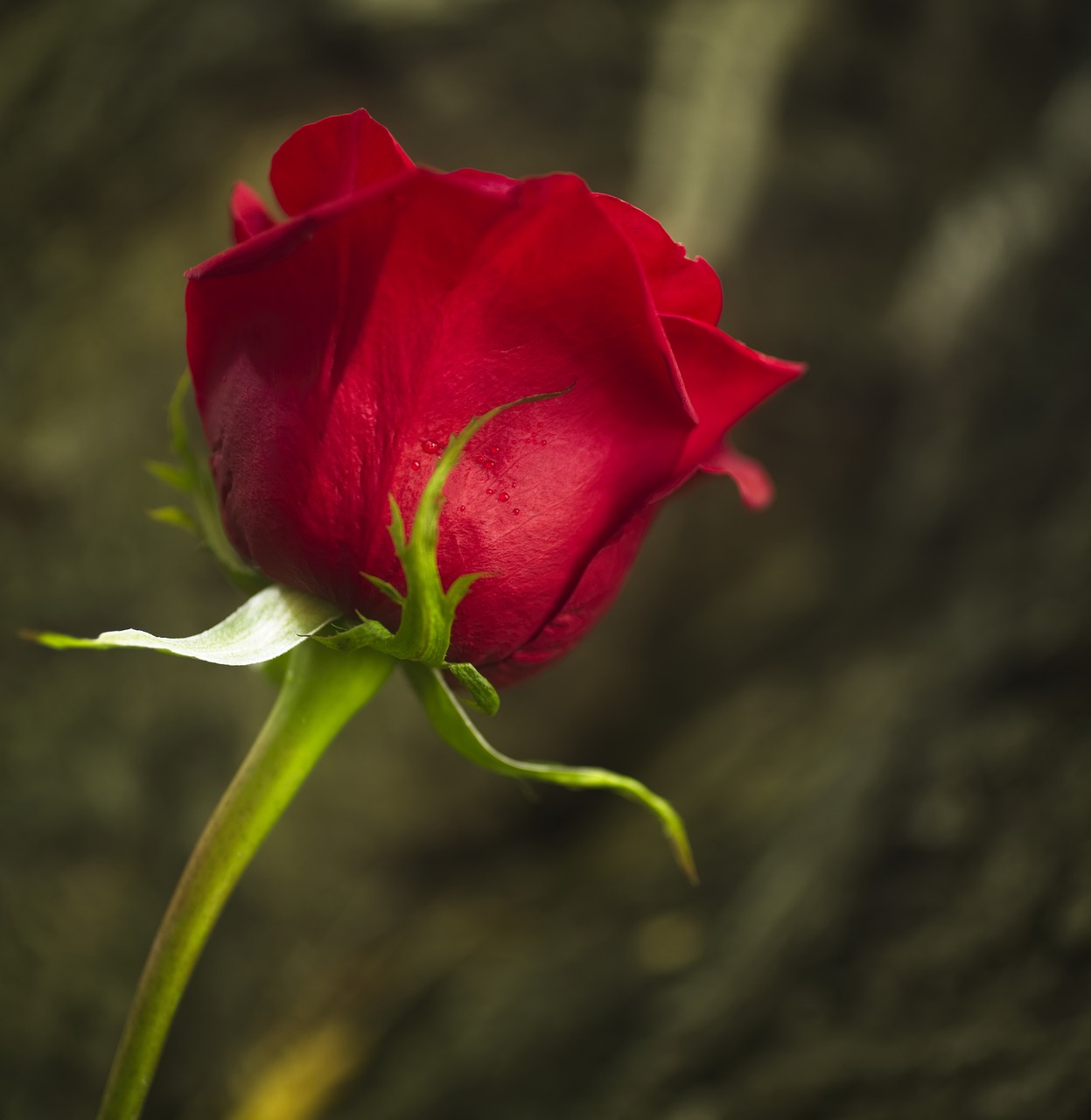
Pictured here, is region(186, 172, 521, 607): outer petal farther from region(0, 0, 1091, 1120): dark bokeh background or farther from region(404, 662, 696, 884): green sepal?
region(0, 0, 1091, 1120): dark bokeh background

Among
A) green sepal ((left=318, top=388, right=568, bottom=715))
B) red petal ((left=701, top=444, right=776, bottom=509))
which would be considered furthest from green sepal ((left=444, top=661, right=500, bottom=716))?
red petal ((left=701, top=444, right=776, bottom=509))

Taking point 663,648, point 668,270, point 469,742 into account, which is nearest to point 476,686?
point 469,742

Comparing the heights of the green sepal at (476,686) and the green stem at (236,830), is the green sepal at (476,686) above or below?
above

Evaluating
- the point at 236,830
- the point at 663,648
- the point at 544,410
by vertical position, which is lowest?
the point at 663,648

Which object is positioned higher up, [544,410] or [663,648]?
[544,410]

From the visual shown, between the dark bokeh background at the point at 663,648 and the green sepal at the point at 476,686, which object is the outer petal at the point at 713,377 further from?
the dark bokeh background at the point at 663,648

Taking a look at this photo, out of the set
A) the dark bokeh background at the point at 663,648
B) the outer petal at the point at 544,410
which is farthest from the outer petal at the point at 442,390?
the dark bokeh background at the point at 663,648

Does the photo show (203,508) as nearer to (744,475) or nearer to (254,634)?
(254,634)
